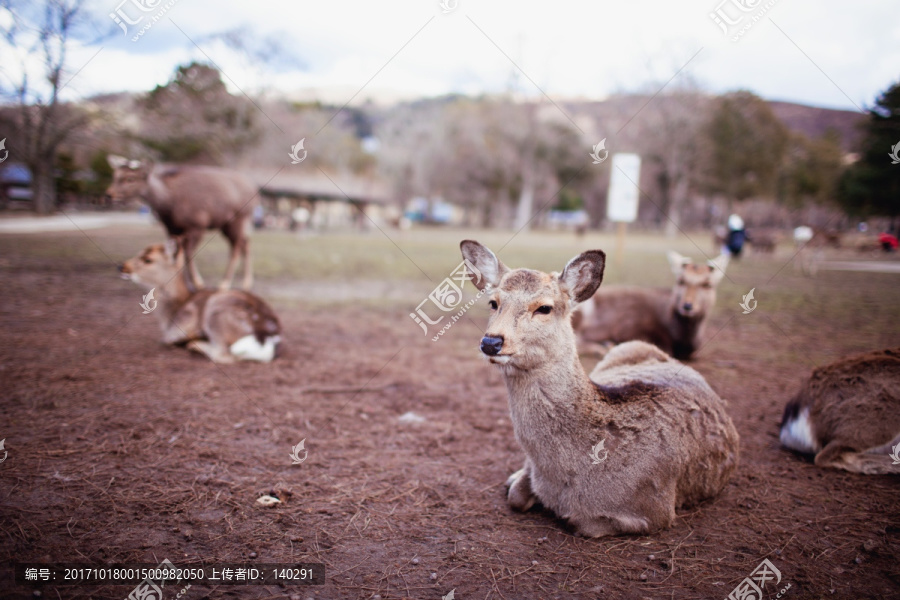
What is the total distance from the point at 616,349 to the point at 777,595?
2597mm

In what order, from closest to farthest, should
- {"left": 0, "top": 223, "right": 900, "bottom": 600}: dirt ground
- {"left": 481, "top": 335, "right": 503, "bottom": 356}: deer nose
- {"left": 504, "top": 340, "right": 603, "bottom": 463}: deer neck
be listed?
{"left": 0, "top": 223, "right": 900, "bottom": 600}: dirt ground < {"left": 481, "top": 335, "right": 503, "bottom": 356}: deer nose < {"left": 504, "top": 340, "right": 603, "bottom": 463}: deer neck

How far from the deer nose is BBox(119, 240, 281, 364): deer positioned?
4.74 m

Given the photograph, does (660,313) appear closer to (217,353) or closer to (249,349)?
(249,349)

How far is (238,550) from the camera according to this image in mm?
3148

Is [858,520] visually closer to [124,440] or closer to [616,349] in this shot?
[616,349]

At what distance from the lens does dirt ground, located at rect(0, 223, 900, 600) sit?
304 cm

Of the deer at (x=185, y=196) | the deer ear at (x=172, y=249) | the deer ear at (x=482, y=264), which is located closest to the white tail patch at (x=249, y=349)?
the deer ear at (x=172, y=249)

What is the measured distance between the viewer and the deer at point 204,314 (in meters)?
6.93

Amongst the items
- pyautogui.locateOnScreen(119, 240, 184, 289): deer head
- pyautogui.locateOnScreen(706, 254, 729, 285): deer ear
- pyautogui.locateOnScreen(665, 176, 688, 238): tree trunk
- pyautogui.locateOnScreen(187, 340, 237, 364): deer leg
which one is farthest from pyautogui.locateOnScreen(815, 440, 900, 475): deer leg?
pyautogui.locateOnScreen(665, 176, 688, 238): tree trunk

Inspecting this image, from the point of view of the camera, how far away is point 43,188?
72.5 ft

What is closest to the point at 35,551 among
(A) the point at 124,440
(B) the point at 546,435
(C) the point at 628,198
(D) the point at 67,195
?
(A) the point at 124,440

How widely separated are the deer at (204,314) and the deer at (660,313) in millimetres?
4639

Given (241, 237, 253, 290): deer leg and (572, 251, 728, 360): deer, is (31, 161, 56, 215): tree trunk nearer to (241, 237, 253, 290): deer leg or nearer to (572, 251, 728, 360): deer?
(241, 237, 253, 290): deer leg

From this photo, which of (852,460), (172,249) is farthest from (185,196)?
(852,460)
